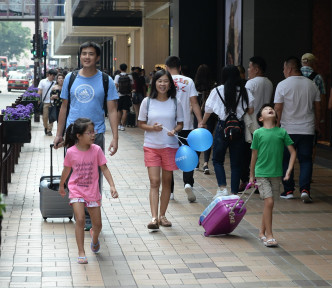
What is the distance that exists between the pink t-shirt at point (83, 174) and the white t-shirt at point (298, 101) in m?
3.96

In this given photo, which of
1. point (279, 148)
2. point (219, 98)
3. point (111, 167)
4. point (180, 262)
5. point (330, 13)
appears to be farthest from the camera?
point (330, 13)

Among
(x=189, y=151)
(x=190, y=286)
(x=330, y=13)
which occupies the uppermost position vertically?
(x=330, y=13)

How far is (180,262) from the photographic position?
7.16 metres

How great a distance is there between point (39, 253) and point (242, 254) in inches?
72.1

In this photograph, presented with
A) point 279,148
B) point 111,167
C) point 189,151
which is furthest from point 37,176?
point 279,148

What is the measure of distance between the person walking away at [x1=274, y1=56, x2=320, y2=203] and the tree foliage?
176 metres

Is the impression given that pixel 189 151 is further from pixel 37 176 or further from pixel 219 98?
pixel 37 176

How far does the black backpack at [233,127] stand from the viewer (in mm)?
→ 9930

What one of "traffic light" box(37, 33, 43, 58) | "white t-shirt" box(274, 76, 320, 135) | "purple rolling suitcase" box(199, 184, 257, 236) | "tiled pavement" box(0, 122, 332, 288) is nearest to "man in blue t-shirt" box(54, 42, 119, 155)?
"tiled pavement" box(0, 122, 332, 288)

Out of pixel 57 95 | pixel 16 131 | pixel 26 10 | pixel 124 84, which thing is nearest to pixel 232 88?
pixel 16 131

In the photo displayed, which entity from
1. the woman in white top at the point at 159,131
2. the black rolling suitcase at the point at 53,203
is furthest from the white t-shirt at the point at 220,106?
the black rolling suitcase at the point at 53,203

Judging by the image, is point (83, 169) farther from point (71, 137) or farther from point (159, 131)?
point (159, 131)

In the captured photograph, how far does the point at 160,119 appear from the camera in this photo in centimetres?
863

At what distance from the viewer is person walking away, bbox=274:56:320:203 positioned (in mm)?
10461
